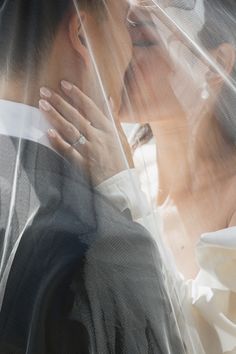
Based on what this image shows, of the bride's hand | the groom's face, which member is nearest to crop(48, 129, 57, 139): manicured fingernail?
the bride's hand

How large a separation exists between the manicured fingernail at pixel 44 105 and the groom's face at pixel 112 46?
0.30ft

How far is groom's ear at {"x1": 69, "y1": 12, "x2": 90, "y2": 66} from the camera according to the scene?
32.3 inches

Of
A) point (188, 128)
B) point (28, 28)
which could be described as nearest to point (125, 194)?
point (188, 128)

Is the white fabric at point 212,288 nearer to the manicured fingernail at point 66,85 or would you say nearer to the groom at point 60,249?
the groom at point 60,249

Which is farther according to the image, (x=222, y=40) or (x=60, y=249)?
(x=222, y=40)

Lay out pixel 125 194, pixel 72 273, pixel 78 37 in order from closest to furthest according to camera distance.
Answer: pixel 72 273, pixel 125 194, pixel 78 37

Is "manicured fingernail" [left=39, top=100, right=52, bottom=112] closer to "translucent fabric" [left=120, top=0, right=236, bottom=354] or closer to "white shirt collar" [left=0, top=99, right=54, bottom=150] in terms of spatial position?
"white shirt collar" [left=0, top=99, right=54, bottom=150]

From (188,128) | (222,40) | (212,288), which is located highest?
(222,40)

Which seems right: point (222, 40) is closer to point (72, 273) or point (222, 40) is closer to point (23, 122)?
point (23, 122)

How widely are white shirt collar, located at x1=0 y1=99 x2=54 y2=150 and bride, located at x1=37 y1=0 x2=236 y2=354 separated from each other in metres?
0.01

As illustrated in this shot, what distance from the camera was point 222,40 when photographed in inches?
36.2

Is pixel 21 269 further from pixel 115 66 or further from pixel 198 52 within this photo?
pixel 198 52

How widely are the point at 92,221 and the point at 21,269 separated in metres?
0.10

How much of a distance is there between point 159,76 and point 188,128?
94 millimetres
